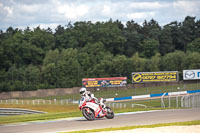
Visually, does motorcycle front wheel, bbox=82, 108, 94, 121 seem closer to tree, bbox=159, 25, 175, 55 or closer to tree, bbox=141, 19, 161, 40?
tree, bbox=159, 25, 175, 55


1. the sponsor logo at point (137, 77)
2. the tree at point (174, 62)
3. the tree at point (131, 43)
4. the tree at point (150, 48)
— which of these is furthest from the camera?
the tree at point (131, 43)

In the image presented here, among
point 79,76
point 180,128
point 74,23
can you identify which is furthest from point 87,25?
point 180,128

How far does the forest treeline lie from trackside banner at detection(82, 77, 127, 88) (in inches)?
275

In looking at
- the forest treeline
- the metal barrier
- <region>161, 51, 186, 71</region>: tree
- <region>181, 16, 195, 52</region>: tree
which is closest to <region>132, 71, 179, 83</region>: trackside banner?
the forest treeline

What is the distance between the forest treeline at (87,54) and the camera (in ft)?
257

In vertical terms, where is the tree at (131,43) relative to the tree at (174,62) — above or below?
above

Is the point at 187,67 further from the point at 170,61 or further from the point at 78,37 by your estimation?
the point at 78,37

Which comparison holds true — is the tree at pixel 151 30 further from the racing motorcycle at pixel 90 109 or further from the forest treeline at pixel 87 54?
the racing motorcycle at pixel 90 109

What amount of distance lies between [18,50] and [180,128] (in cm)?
8123

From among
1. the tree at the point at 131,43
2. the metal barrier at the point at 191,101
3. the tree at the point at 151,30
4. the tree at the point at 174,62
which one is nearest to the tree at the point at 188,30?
the tree at the point at 151,30

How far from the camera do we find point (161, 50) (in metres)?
110

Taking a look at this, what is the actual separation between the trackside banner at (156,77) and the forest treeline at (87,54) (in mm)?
7301

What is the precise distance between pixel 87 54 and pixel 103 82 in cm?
1953

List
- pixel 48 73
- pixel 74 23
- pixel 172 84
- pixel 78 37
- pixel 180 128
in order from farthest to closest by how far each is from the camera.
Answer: pixel 74 23 < pixel 78 37 < pixel 48 73 < pixel 172 84 < pixel 180 128
